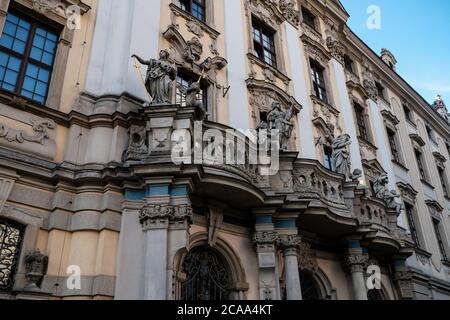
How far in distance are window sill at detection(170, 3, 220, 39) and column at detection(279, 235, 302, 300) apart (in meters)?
6.18

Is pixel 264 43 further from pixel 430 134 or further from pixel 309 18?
pixel 430 134

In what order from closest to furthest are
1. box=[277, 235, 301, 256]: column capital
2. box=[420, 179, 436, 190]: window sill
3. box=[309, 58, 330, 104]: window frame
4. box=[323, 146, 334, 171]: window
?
box=[277, 235, 301, 256]: column capital
box=[323, 146, 334, 171]: window
box=[309, 58, 330, 104]: window frame
box=[420, 179, 436, 190]: window sill

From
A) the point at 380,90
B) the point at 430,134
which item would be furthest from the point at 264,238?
the point at 430,134

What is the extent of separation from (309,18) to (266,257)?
12.4 m

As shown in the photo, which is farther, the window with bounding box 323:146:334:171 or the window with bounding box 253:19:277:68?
the window with bounding box 323:146:334:171

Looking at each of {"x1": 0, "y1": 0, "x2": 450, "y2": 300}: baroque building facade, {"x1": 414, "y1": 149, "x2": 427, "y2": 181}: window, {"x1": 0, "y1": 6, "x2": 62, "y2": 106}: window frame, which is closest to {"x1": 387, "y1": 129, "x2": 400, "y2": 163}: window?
{"x1": 414, "y1": 149, "x2": 427, "y2": 181}: window

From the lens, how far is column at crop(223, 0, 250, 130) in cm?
1152

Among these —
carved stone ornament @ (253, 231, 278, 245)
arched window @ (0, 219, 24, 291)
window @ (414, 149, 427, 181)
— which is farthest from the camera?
window @ (414, 149, 427, 181)

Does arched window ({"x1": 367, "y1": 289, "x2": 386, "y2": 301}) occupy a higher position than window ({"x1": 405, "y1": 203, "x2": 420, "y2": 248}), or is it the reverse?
window ({"x1": 405, "y1": 203, "x2": 420, "y2": 248})

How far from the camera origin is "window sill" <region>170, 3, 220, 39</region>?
447 inches

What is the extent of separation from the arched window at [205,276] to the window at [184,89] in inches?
147

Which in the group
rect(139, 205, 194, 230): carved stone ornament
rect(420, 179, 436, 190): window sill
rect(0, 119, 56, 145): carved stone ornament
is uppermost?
rect(420, 179, 436, 190): window sill

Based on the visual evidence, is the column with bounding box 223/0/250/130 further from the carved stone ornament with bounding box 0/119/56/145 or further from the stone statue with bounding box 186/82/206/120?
the carved stone ornament with bounding box 0/119/56/145

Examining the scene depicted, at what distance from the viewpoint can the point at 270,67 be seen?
1352cm
